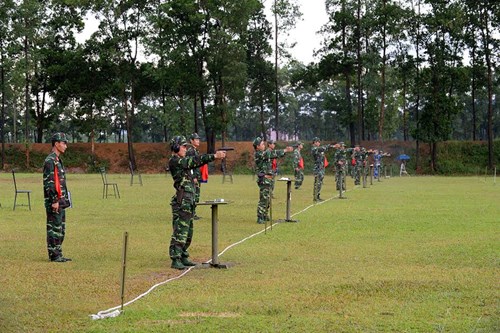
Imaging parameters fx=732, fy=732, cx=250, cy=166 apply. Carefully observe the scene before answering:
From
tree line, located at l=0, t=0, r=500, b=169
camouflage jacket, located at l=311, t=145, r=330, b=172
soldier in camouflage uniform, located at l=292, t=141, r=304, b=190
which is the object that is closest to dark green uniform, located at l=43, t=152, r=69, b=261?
camouflage jacket, located at l=311, t=145, r=330, b=172

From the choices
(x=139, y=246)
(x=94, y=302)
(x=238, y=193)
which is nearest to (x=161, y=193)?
(x=238, y=193)

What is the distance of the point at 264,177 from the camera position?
19562mm

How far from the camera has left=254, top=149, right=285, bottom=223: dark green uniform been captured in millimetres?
19141

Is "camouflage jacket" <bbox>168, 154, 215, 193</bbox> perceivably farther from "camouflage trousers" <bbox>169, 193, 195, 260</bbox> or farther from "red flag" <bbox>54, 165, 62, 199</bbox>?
"red flag" <bbox>54, 165, 62, 199</bbox>

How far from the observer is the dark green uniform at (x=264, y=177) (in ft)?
62.8

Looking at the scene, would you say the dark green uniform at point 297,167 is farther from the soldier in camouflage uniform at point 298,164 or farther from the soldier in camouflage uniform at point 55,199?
the soldier in camouflage uniform at point 55,199

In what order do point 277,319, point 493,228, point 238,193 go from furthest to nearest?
point 238,193
point 493,228
point 277,319

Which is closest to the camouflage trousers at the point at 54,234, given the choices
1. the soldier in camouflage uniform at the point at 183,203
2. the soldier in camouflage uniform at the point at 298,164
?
the soldier in camouflage uniform at the point at 183,203

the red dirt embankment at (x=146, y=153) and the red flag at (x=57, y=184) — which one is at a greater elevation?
the red flag at (x=57, y=184)

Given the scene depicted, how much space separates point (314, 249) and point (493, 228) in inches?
217

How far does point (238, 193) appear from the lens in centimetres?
3278

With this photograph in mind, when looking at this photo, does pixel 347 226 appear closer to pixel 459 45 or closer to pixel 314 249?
pixel 314 249

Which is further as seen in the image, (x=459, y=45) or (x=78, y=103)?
(x=78, y=103)

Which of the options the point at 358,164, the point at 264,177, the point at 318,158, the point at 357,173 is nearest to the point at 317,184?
the point at 318,158
